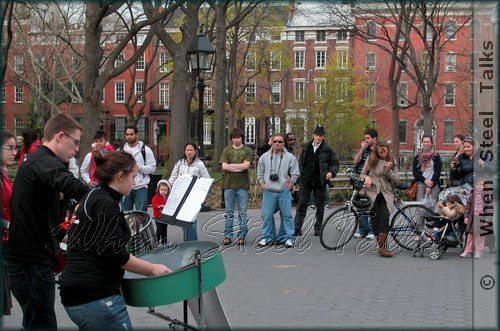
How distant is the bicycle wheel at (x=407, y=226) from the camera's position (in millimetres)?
12141

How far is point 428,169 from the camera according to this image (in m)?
12.9

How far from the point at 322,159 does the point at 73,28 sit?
30099mm

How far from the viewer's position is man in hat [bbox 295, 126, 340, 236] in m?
13.5

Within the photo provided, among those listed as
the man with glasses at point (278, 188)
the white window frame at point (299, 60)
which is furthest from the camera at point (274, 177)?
the white window frame at point (299, 60)

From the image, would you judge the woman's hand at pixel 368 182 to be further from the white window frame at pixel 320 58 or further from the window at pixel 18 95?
the window at pixel 18 95

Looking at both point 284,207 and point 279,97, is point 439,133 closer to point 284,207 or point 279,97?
point 279,97

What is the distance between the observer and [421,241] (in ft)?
38.4

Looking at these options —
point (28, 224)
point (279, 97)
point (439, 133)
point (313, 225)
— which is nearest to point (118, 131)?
point (279, 97)

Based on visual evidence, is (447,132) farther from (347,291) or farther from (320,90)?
(347,291)

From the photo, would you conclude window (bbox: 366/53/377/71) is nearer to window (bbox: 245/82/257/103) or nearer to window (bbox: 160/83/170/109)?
window (bbox: 245/82/257/103)

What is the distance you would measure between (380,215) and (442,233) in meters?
0.99

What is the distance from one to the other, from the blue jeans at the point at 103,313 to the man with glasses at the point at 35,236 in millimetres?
645

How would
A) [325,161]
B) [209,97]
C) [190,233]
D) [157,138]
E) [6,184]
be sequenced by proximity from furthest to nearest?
[157,138] < [209,97] < [325,161] < [190,233] < [6,184]

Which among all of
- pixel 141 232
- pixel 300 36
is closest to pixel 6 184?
pixel 141 232
